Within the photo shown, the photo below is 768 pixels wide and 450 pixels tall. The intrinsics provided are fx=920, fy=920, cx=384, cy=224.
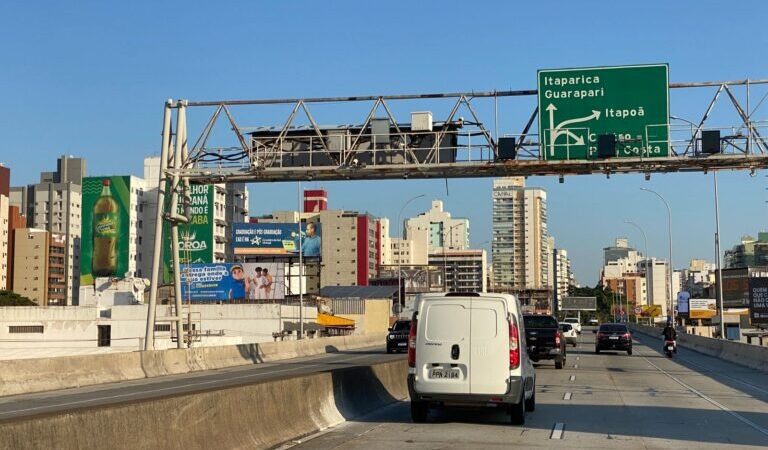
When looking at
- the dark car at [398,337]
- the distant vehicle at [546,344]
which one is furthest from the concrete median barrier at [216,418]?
the dark car at [398,337]

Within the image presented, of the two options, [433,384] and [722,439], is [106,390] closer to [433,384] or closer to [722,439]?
[433,384]

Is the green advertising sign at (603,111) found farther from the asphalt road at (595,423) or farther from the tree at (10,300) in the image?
the tree at (10,300)

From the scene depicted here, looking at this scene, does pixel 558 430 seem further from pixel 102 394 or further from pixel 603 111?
pixel 603 111

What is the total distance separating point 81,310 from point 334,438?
8698 cm

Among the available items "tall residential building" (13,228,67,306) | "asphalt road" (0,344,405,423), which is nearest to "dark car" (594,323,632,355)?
"asphalt road" (0,344,405,423)

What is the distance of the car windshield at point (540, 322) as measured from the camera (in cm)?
3444

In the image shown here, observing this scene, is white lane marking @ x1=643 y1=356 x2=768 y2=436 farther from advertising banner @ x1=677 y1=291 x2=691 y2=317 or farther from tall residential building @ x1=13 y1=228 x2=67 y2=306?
tall residential building @ x1=13 y1=228 x2=67 y2=306

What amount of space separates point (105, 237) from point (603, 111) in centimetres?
12307

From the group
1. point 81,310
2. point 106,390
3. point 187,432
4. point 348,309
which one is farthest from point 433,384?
point 348,309

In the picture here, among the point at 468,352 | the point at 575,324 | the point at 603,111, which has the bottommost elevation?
the point at 575,324

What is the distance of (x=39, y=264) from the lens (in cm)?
17650

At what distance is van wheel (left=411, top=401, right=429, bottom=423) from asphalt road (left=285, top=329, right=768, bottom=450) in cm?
18

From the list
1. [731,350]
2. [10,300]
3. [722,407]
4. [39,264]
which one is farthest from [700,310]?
[39,264]

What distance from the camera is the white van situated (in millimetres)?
14453
